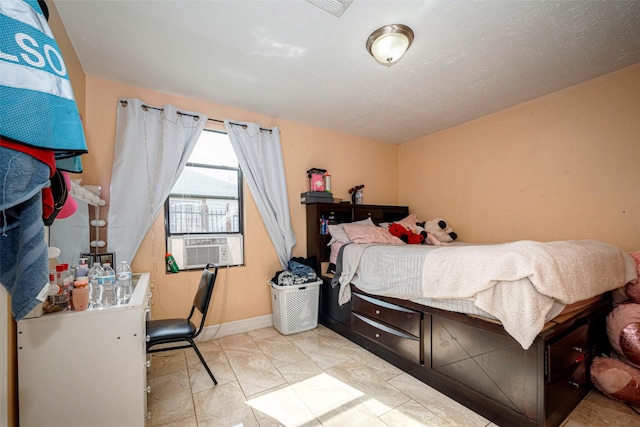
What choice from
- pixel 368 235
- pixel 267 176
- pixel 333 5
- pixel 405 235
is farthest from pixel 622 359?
pixel 267 176

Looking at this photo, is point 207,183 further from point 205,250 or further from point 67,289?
point 67,289

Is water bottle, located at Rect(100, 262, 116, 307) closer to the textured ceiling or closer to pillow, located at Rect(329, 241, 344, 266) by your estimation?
the textured ceiling

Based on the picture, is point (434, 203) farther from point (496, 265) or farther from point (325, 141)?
point (496, 265)

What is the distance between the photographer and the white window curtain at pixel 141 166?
231 centimetres

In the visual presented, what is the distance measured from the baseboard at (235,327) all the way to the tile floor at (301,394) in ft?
0.87

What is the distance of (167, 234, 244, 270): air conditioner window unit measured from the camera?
8.70 feet

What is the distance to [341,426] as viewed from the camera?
1.54 metres

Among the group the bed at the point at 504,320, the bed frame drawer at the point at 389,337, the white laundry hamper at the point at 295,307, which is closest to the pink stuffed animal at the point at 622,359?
the bed at the point at 504,320

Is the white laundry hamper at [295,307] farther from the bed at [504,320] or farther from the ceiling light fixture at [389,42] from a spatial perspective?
the ceiling light fixture at [389,42]

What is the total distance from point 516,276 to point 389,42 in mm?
1640

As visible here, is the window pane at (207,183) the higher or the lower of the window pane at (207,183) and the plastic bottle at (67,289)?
the higher

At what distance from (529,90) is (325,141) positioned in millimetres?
2224

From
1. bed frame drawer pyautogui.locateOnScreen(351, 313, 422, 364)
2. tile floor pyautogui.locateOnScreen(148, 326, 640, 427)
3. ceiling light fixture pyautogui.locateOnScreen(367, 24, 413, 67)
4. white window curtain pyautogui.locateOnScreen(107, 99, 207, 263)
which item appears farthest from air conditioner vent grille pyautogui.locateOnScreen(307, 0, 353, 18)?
Result: tile floor pyautogui.locateOnScreen(148, 326, 640, 427)

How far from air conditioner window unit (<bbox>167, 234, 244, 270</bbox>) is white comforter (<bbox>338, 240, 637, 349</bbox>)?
1698 millimetres
